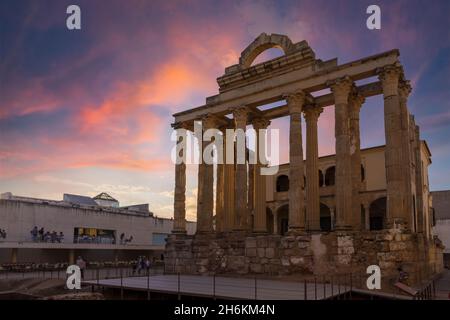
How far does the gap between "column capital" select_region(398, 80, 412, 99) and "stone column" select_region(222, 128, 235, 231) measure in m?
11.8

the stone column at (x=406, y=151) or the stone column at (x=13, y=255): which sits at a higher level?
the stone column at (x=406, y=151)

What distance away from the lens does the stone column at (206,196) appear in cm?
3005

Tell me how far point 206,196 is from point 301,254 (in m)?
9.03

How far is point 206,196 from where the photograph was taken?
30219mm

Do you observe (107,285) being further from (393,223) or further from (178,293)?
(393,223)

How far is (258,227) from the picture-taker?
28594 millimetres

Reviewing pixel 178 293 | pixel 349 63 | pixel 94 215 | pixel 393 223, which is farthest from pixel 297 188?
pixel 94 215

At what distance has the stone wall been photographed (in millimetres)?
20531

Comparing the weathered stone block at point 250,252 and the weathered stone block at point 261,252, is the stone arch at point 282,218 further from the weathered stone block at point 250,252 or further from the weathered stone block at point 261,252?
the weathered stone block at point 261,252

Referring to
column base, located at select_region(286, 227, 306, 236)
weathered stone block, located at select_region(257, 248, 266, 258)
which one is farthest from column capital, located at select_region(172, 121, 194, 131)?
column base, located at select_region(286, 227, 306, 236)

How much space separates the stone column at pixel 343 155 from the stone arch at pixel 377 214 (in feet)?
55.8

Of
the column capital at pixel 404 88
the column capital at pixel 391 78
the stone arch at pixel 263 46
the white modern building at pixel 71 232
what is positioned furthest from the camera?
the white modern building at pixel 71 232

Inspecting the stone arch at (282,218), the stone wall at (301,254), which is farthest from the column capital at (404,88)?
the stone arch at (282,218)

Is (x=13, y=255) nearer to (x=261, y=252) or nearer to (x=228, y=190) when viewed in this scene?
(x=228, y=190)
